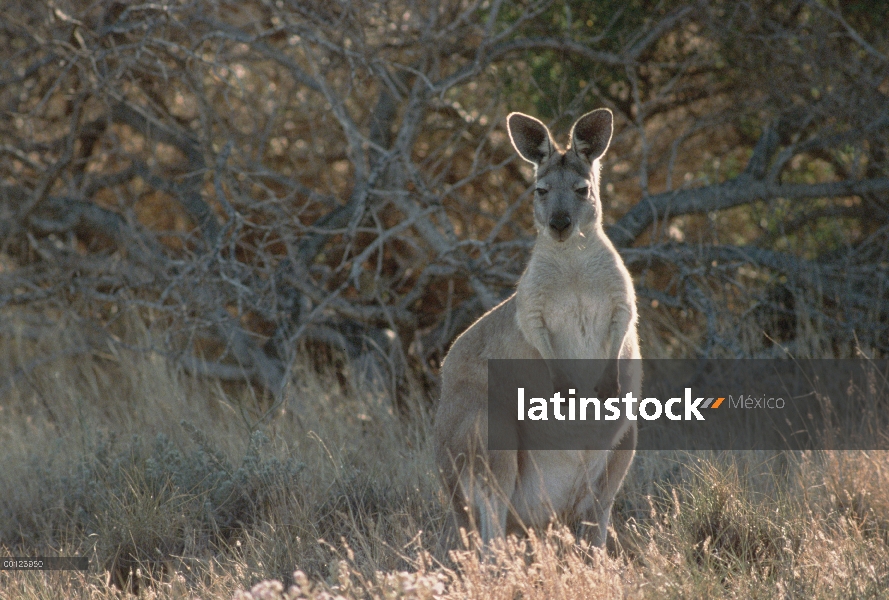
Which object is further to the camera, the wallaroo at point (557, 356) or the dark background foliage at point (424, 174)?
the dark background foliage at point (424, 174)

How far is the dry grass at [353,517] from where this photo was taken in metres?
3.11

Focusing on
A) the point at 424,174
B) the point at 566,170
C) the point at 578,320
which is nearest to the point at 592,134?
the point at 566,170

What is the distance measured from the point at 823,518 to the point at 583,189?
182cm

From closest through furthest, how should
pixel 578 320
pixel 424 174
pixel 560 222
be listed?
pixel 560 222 < pixel 578 320 < pixel 424 174

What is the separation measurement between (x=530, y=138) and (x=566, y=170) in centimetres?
26

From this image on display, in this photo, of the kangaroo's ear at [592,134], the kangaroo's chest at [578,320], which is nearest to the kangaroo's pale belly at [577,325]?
the kangaroo's chest at [578,320]

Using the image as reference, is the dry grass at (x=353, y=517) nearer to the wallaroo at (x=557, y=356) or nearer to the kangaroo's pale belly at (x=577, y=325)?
the wallaroo at (x=557, y=356)

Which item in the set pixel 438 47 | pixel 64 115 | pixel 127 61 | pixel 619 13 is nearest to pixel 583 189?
pixel 438 47

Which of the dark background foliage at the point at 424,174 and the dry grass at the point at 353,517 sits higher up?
the dark background foliage at the point at 424,174

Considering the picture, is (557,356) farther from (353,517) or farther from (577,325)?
(353,517)

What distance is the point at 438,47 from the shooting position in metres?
6.03

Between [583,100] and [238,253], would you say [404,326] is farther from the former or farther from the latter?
[583,100]

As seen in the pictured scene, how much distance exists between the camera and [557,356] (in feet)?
12.7

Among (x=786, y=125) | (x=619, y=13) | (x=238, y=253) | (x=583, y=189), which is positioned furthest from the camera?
(x=238, y=253)
